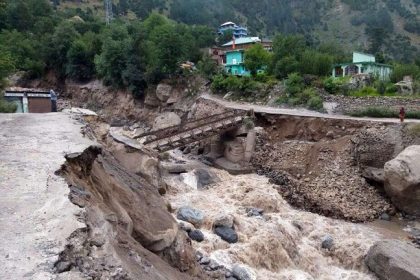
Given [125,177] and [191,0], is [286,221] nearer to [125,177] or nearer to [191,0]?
→ [125,177]

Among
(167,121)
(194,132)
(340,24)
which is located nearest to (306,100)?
(194,132)

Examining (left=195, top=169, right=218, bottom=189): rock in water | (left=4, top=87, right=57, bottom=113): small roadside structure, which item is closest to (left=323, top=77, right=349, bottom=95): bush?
(left=195, top=169, right=218, bottom=189): rock in water

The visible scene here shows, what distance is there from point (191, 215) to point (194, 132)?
9346 mm

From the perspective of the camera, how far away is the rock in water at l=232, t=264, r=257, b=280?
41.3 feet

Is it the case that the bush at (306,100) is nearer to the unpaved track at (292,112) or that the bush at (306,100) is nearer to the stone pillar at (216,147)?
the unpaved track at (292,112)

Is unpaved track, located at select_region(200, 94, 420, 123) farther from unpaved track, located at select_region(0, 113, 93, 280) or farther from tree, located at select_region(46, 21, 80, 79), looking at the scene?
tree, located at select_region(46, 21, 80, 79)

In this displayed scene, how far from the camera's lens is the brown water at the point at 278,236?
13.9 meters

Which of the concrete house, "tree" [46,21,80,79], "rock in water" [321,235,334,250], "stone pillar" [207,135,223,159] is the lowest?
"rock in water" [321,235,334,250]

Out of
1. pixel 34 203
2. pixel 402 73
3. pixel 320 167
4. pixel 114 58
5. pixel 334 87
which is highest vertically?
pixel 114 58

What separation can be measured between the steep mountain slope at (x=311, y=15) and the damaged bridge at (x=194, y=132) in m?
63.9

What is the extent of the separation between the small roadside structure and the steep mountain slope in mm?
63782

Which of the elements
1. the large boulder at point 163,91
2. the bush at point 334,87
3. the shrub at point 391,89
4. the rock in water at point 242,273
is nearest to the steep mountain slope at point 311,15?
the large boulder at point 163,91

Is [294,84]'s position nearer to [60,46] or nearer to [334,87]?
[334,87]

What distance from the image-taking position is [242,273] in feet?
41.7
